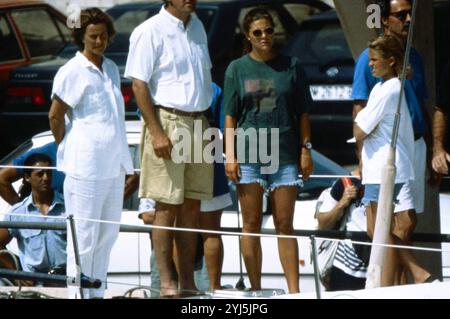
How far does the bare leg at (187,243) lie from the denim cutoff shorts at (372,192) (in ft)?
2.98

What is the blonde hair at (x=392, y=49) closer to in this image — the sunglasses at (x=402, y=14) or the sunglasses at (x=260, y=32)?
the sunglasses at (x=402, y=14)

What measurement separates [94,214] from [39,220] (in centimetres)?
75

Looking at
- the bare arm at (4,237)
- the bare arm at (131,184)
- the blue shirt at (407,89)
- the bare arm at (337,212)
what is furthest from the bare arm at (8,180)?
the blue shirt at (407,89)

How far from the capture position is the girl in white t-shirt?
8.84 meters

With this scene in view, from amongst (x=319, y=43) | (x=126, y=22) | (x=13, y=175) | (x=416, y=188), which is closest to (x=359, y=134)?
(x=416, y=188)

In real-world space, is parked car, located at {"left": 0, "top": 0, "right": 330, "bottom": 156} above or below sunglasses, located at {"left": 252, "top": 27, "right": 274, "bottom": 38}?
below

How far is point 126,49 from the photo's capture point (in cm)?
1366

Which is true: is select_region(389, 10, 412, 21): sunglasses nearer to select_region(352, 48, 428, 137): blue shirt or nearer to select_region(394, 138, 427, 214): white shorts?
select_region(352, 48, 428, 137): blue shirt

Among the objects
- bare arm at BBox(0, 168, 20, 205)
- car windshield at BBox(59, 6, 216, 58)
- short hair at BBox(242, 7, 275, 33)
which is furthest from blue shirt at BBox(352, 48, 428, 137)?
car windshield at BBox(59, 6, 216, 58)

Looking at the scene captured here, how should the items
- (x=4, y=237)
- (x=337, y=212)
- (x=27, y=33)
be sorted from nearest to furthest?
1. (x=4, y=237)
2. (x=337, y=212)
3. (x=27, y=33)

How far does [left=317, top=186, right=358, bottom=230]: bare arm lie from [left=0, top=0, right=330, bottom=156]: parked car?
11.8 ft

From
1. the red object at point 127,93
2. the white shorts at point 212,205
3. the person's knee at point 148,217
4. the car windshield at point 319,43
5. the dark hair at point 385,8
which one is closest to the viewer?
the white shorts at point 212,205

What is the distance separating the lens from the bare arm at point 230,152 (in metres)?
8.77

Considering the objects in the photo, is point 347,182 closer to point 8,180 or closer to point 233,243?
point 233,243
